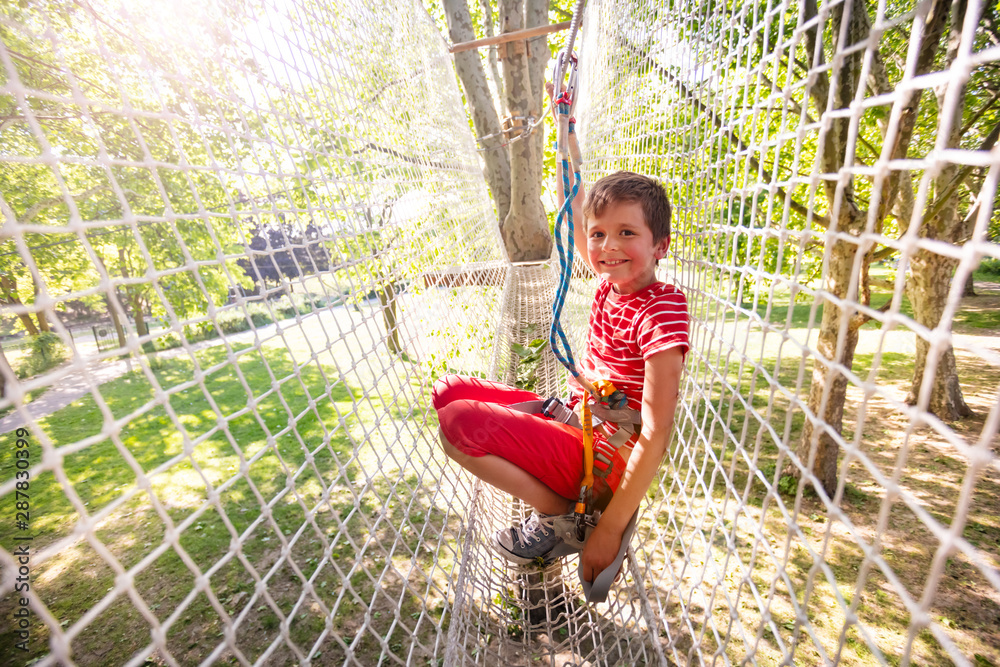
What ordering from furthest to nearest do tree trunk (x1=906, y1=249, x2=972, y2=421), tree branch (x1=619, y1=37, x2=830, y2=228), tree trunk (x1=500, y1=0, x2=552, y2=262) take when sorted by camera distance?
tree trunk (x1=906, y1=249, x2=972, y2=421), tree trunk (x1=500, y1=0, x2=552, y2=262), tree branch (x1=619, y1=37, x2=830, y2=228)

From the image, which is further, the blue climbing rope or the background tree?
the background tree

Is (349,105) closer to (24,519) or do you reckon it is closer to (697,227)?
(697,227)

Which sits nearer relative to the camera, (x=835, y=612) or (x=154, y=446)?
(x=835, y=612)

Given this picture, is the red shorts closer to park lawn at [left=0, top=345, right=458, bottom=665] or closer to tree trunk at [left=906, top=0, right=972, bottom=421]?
park lawn at [left=0, top=345, right=458, bottom=665]

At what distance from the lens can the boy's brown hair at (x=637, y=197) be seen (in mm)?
1102

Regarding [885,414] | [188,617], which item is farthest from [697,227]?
[885,414]

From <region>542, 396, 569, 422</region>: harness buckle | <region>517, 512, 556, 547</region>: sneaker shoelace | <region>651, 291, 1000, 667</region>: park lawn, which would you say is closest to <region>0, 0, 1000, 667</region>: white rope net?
<region>651, 291, 1000, 667</region>: park lawn

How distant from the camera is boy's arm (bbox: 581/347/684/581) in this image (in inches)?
38.5

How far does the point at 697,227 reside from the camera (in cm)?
145

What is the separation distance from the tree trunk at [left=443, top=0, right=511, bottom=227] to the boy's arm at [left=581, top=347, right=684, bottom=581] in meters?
2.45

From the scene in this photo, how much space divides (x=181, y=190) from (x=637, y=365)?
4146 mm

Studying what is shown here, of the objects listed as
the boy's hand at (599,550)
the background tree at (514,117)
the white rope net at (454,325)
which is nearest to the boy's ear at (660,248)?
the white rope net at (454,325)

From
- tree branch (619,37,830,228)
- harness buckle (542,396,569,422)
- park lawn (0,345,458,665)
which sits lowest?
park lawn (0,345,458,665)

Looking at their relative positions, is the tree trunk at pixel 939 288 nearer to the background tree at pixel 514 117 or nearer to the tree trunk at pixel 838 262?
the tree trunk at pixel 838 262
